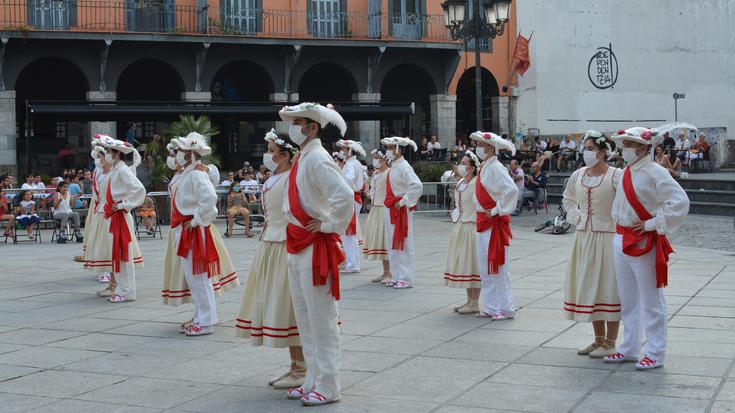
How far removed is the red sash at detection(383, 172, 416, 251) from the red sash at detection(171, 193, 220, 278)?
3.77 metres

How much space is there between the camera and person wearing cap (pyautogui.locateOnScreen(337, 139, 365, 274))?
15.2 m

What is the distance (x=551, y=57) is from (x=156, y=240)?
21.4m

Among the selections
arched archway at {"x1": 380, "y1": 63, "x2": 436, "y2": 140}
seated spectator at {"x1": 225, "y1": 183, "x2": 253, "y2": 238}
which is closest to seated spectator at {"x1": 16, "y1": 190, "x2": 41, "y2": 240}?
seated spectator at {"x1": 225, "y1": 183, "x2": 253, "y2": 238}

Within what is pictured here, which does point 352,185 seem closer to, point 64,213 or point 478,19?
point 478,19

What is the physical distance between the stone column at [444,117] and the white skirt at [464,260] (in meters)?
24.7

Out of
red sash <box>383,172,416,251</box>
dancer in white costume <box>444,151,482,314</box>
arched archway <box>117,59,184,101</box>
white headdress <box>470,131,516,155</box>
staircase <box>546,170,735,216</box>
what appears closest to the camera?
white headdress <box>470,131,516,155</box>

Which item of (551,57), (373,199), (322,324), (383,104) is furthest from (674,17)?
(322,324)

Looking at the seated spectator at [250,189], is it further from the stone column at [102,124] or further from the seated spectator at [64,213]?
the stone column at [102,124]

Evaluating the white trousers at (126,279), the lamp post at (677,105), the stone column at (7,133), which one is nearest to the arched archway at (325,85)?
the stone column at (7,133)

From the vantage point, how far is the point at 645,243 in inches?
325

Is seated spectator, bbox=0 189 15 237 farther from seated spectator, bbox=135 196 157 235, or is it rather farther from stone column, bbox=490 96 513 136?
stone column, bbox=490 96 513 136

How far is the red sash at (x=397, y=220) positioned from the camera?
13.6 meters

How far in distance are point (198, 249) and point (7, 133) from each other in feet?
70.7

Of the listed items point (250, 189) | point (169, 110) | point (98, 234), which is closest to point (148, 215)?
point (250, 189)
